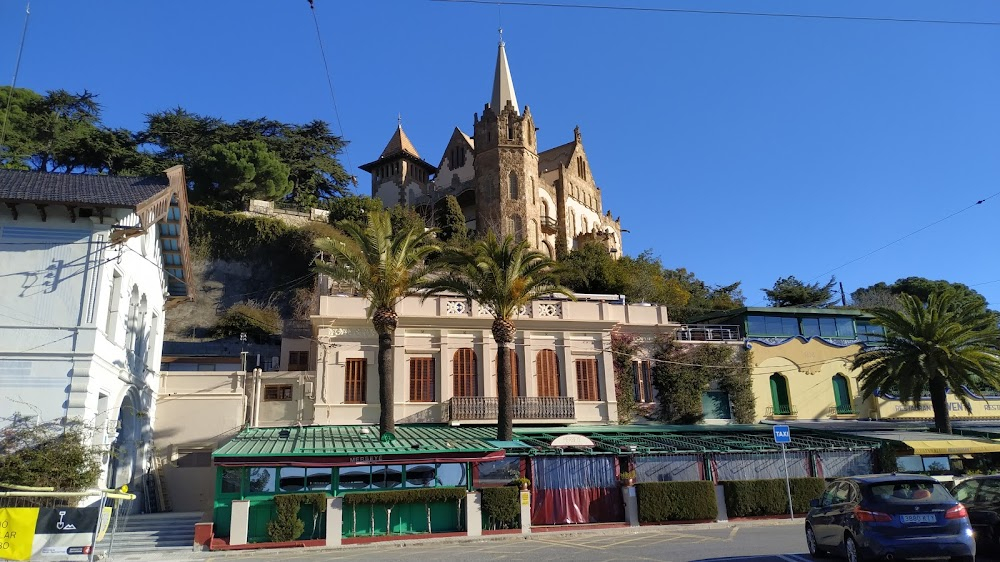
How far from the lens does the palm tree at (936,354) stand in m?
27.8

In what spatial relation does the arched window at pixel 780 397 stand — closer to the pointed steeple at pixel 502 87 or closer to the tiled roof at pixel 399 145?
the pointed steeple at pixel 502 87

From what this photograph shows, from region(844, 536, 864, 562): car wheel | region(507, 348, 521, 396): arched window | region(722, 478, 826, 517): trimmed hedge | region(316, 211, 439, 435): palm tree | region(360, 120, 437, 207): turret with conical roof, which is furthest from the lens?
region(360, 120, 437, 207): turret with conical roof

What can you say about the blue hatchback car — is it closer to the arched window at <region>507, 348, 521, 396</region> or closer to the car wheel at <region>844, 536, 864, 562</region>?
the car wheel at <region>844, 536, 864, 562</region>

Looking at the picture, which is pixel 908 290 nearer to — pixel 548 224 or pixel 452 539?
pixel 548 224

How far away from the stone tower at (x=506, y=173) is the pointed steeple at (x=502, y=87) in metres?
0.60

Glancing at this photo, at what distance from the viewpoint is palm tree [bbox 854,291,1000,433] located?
27.8 metres

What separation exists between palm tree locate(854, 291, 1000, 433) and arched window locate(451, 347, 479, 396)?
52.8 ft

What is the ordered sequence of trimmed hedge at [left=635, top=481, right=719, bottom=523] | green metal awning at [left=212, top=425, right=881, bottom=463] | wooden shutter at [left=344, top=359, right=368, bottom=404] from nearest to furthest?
green metal awning at [left=212, top=425, right=881, bottom=463] → trimmed hedge at [left=635, top=481, right=719, bottom=523] → wooden shutter at [left=344, top=359, right=368, bottom=404]

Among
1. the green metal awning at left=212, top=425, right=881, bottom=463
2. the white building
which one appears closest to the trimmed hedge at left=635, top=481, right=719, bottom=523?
the green metal awning at left=212, top=425, right=881, bottom=463

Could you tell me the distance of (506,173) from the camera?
6325 centimetres

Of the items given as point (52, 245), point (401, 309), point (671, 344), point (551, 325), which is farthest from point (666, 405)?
point (52, 245)

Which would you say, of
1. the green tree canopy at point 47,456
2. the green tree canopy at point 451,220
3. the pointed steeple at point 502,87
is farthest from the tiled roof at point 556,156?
the green tree canopy at point 47,456

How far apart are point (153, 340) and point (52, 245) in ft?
23.6

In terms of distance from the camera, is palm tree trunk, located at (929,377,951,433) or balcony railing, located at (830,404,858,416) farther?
balcony railing, located at (830,404,858,416)
